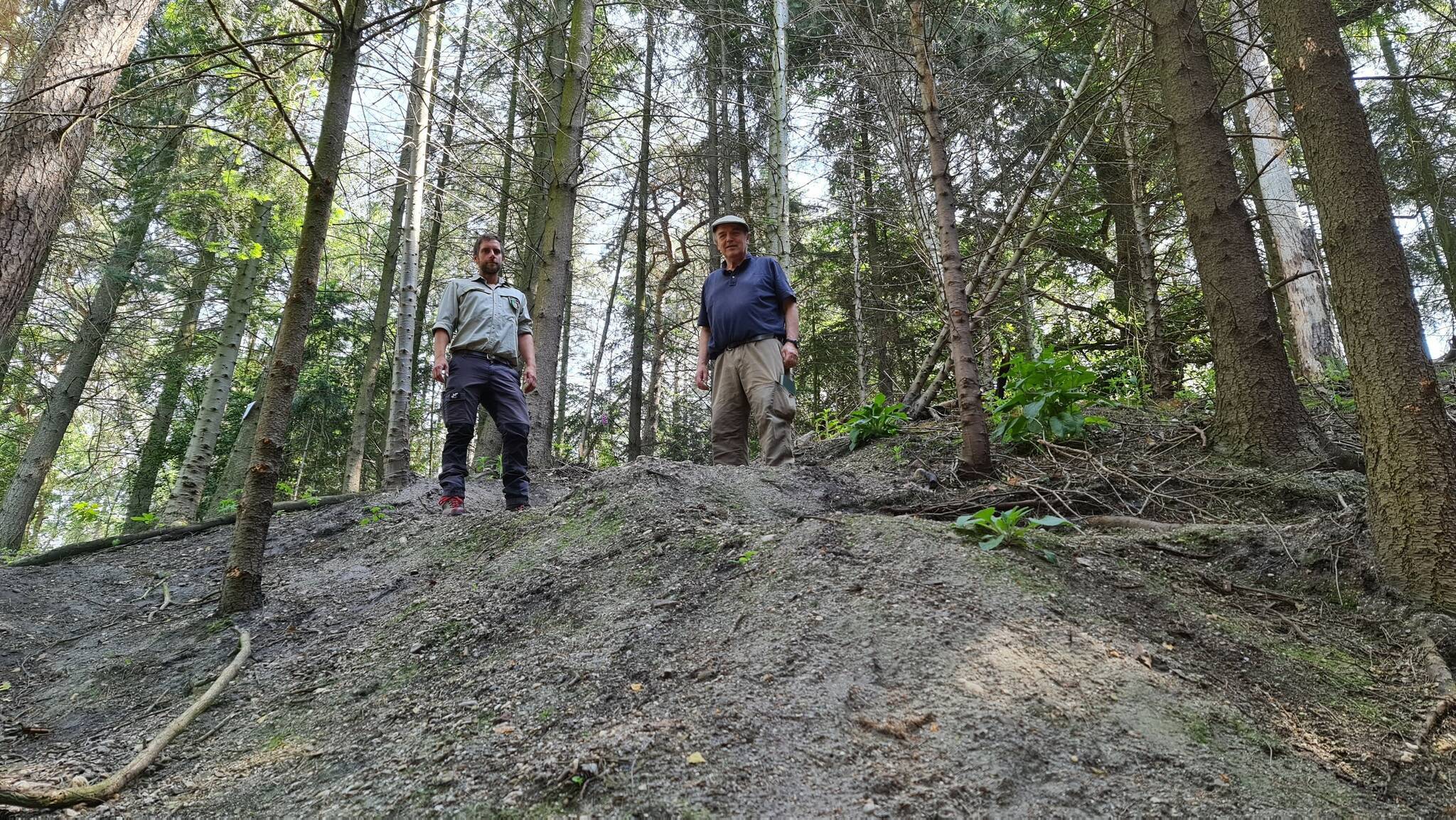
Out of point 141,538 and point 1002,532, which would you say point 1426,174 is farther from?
point 141,538

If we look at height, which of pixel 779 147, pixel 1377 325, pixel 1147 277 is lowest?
pixel 1377 325

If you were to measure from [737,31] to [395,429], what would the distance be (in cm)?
1054

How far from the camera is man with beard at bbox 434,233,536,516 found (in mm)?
4777

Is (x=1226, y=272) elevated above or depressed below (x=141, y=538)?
above

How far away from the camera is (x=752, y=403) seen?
5.00 metres

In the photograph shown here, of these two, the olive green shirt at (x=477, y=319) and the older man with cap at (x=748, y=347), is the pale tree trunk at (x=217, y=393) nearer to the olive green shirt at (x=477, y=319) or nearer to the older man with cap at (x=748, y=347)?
the olive green shirt at (x=477, y=319)

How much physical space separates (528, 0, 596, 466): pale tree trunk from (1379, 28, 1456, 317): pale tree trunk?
5720mm

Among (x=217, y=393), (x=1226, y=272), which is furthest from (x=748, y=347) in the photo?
(x=217, y=393)

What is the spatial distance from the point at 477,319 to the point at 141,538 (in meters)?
3.16

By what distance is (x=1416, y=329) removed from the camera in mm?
2381

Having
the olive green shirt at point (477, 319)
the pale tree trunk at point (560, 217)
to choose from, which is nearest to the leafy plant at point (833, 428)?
the pale tree trunk at point (560, 217)

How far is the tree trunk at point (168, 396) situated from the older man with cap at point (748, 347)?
1091 centimetres

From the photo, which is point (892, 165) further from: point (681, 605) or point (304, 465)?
point (304, 465)

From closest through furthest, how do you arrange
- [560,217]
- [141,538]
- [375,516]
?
[375,516], [141,538], [560,217]
